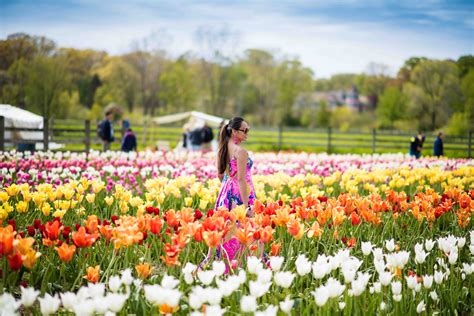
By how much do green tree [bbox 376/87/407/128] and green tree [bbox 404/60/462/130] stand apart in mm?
5034

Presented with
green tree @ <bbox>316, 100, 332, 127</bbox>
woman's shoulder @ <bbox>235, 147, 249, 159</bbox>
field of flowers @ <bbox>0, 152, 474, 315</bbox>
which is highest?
green tree @ <bbox>316, 100, 332, 127</bbox>

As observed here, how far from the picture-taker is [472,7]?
31984 millimetres

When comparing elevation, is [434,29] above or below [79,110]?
above

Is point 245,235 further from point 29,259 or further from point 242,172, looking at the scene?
point 242,172

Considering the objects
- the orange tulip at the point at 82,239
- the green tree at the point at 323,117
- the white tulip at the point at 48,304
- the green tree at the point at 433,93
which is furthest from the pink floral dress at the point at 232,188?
the green tree at the point at 323,117

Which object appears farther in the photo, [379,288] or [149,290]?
[379,288]

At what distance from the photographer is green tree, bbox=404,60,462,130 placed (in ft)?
135

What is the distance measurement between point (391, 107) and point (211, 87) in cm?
1784

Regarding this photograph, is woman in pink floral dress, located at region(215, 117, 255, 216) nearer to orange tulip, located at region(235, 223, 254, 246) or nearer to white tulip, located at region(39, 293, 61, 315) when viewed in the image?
orange tulip, located at region(235, 223, 254, 246)

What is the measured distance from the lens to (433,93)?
1700 inches

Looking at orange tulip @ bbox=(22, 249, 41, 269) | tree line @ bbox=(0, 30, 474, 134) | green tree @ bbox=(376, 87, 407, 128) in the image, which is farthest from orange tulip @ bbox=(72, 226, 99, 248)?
green tree @ bbox=(376, 87, 407, 128)

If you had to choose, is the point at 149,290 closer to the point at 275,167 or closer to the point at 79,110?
the point at 275,167

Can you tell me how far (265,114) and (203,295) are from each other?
205 feet

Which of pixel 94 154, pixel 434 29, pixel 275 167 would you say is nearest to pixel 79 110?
pixel 434 29
